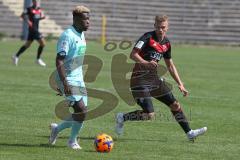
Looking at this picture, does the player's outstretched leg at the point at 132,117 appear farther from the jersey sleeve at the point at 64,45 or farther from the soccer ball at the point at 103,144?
the jersey sleeve at the point at 64,45

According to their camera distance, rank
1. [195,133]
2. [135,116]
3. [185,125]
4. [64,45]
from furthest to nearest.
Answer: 1. [135,116]
2. [185,125]
3. [195,133]
4. [64,45]

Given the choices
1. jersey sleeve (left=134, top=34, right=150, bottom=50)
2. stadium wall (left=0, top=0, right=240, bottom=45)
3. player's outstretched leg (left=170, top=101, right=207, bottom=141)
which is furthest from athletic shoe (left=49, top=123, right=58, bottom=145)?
stadium wall (left=0, top=0, right=240, bottom=45)

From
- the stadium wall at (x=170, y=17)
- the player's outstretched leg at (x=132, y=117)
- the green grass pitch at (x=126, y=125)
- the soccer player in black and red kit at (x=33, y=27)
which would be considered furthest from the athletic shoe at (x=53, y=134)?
the stadium wall at (x=170, y=17)

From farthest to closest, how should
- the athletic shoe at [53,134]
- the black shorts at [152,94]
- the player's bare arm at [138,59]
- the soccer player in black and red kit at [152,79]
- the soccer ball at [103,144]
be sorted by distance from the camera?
the black shorts at [152,94]
the soccer player in black and red kit at [152,79]
the player's bare arm at [138,59]
the athletic shoe at [53,134]
the soccer ball at [103,144]

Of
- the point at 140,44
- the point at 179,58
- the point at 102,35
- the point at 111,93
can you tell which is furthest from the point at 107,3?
the point at 140,44

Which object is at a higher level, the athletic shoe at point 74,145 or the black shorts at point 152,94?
the black shorts at point 152,94

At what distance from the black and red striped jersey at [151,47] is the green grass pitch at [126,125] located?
1.34 m

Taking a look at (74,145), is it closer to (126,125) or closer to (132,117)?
(132,117)

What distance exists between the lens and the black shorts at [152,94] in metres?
11.0

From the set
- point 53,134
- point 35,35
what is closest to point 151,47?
point 53,134

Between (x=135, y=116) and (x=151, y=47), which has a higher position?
(x=151, y=47)

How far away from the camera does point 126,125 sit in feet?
41.3

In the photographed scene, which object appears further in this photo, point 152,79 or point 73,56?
point 152,79

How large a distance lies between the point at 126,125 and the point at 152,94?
167 cm
